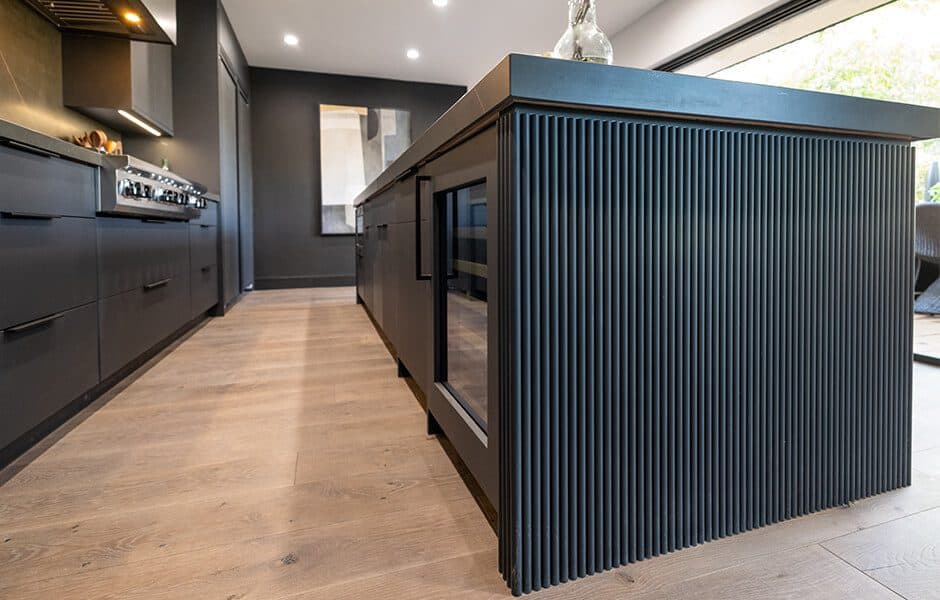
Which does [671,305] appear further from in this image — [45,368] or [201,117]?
[201,117]

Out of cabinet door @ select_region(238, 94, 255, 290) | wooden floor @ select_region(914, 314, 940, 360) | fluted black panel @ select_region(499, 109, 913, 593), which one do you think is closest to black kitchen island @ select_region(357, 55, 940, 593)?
fluted black panel @ select_region(499, 109, 913, 593)

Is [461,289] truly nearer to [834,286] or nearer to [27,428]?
[834,286]

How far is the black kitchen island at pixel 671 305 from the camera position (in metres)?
0.85

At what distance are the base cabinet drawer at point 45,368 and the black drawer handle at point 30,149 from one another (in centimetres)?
47

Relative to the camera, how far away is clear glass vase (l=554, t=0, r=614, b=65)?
1.31m

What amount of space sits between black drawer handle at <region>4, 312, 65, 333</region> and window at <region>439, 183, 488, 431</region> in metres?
1.09

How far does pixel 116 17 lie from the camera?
2.66 m

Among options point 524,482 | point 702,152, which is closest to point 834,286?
point 702,152

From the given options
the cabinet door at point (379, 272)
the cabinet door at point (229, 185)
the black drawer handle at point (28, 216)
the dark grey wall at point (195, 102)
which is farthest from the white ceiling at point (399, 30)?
the black drawer handle at point (28, 216)

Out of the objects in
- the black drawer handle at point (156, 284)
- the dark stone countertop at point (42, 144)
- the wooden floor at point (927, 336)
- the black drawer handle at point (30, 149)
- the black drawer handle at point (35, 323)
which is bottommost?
the wooden floor at point (927, 336)

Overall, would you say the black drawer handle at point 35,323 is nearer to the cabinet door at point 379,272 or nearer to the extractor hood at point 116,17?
the cabinet door at point 379,272

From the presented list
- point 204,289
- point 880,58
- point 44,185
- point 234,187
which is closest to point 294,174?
point 234,187

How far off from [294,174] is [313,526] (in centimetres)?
606

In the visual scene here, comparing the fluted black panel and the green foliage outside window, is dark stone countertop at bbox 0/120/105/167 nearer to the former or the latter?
the fluted black panel
